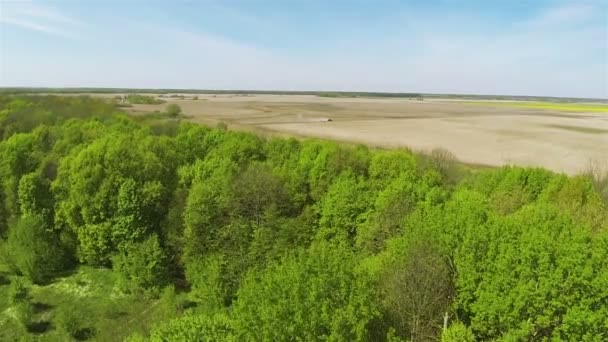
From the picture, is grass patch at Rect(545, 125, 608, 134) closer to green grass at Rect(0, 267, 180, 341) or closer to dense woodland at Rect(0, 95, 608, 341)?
dense woodland at Rect(0, 95, 608, 341)

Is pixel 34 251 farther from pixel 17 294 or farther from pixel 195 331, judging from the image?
pixel 195 331

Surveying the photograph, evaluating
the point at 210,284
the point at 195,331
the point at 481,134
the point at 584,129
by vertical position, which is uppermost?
the point at 584,129

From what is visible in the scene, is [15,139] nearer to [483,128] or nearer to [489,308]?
[489,308]

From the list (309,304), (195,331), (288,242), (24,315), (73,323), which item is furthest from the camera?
(288,242)

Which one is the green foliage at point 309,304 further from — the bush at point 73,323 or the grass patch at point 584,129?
the grass patch at point 584,129

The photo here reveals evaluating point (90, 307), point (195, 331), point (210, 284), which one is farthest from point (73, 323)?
point (195, 331)

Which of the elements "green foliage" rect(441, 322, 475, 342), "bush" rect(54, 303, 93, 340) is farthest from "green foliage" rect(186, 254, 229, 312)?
"green foliage" rect(441, 322, 475, 342)

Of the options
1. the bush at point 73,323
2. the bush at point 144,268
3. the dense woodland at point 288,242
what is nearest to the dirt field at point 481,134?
the dense woodland at point 288,242
